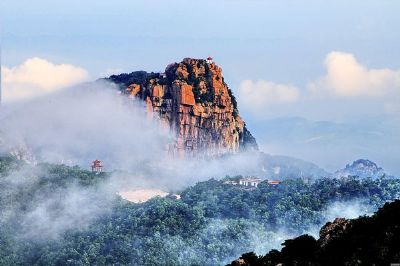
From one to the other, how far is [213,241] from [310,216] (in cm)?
1268

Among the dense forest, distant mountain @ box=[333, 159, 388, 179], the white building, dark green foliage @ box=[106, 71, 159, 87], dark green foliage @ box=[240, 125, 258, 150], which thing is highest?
Answer: dark green foliage @ box=[106, 71, 159, 87]

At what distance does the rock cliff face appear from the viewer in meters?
141

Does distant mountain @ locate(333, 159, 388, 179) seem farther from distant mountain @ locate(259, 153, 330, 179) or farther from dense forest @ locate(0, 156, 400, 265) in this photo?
dense forest @ locate(0, 156, 400, 265)

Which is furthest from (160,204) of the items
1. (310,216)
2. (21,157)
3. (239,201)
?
(21,157)

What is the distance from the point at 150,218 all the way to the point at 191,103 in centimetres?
5696

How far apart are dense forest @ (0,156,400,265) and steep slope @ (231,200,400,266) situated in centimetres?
3220

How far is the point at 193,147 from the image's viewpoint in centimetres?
14288

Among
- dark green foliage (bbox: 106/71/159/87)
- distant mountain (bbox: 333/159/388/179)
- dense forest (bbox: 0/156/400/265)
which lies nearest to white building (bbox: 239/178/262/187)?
dense forest (bbox: 0/156/400/265)

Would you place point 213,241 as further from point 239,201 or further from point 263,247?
point 239,201

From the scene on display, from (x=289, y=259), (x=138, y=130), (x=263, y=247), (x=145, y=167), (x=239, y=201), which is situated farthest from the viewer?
(x=138, y=130)

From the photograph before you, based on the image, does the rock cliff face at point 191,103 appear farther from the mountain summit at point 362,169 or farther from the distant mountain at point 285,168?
the mountain summit at point 362,169

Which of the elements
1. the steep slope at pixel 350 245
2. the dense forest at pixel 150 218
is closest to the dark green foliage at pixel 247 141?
the dense forest at pixel 150 218

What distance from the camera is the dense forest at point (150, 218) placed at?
75.7 metres

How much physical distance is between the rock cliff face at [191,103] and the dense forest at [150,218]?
32.4 m
